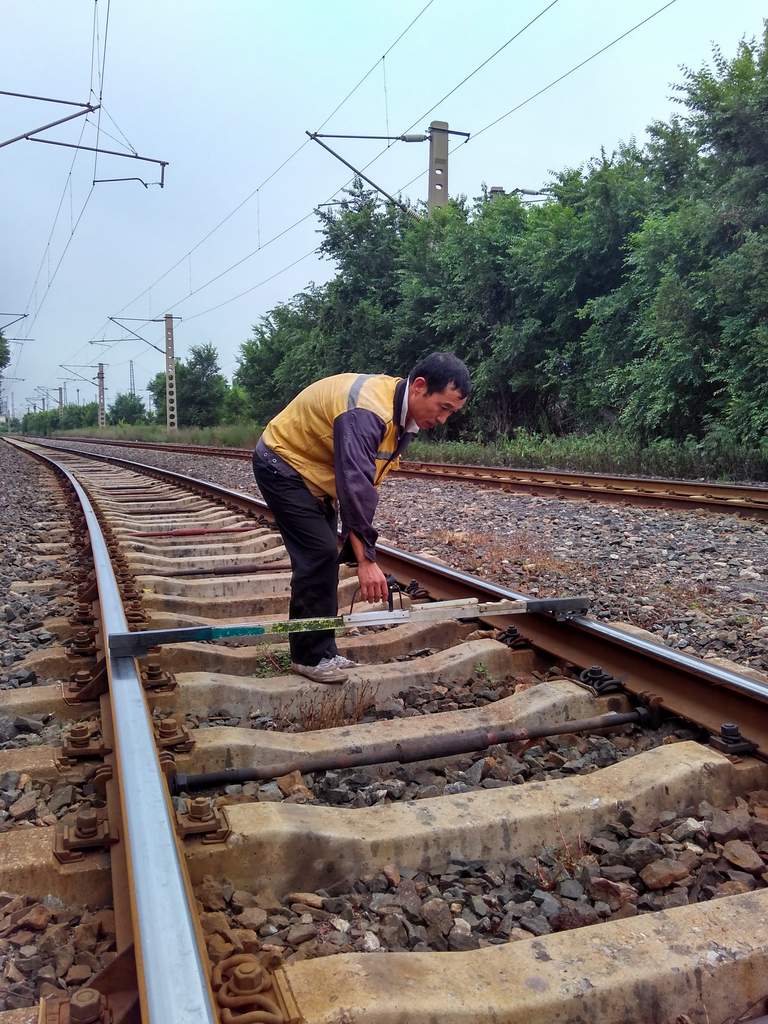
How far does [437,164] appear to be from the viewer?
909 inches

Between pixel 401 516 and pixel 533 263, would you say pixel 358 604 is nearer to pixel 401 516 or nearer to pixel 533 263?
pixel 401 516

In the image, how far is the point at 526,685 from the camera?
10.2 ft

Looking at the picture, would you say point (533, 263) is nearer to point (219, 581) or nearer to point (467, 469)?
point (467, 469)

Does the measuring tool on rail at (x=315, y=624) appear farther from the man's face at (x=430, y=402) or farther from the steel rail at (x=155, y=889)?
the man's face at (x=430, y=402)

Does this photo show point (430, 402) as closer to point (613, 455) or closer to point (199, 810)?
point (199, 810)

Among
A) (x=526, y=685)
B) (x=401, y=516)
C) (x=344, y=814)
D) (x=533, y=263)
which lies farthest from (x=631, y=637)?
(x=533, y=263)

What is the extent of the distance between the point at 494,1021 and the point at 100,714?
1811 mm

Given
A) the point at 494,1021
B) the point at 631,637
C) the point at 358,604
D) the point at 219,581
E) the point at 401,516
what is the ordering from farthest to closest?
1. the point at 401,516
2. the point at 219,581
3. the point at 358,604
4. the point at 631,637
5. the point at 494,1021

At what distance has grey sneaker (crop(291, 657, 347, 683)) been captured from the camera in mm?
3037

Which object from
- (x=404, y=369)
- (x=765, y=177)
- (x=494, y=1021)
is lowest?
(x=494, y=1021)

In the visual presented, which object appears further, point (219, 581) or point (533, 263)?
point (533, 263)

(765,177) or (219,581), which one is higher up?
(765,177)

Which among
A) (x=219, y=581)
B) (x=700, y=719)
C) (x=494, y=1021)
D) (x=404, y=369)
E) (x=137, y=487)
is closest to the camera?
(x=494, y=1021)

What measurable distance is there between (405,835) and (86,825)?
2.44 ft
